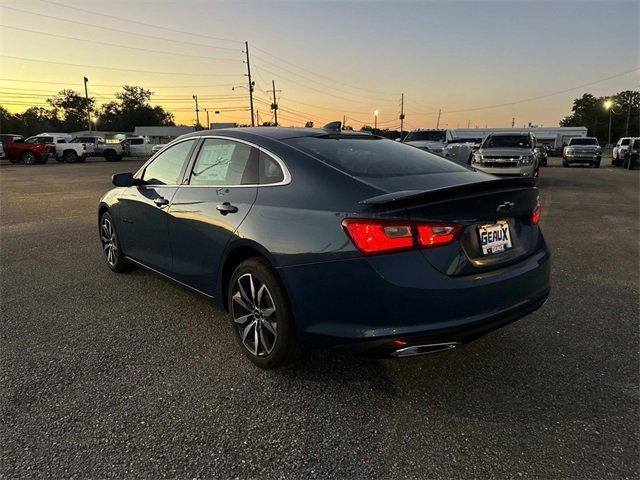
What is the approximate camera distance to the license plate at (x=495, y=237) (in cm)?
262

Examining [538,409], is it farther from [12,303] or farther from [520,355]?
[12,303]

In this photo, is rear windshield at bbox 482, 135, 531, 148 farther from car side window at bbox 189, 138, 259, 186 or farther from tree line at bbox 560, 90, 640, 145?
tree line at bbox 560, 90, 640, 145

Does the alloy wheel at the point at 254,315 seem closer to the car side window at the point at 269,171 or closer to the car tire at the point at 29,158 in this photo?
the car side window at the point at 269,171

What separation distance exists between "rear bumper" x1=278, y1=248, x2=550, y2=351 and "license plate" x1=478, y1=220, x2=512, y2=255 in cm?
13

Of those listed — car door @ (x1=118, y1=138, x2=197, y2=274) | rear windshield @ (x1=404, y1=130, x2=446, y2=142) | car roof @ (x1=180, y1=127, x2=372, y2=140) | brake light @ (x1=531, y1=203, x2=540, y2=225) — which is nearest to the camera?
brake light @ (x1=531, y1=203, x2=540, y2=225)

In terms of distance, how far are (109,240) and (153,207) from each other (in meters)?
1.55

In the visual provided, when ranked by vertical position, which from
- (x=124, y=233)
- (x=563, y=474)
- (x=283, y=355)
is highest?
(x=124, y=233)

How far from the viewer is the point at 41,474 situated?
2.16 metres

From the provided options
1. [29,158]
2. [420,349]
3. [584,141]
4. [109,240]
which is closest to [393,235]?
[420,349]

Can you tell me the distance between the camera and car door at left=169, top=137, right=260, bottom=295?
3236mm

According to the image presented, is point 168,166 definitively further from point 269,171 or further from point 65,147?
point 65,147

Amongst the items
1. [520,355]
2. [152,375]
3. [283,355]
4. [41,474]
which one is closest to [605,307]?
[520,355]

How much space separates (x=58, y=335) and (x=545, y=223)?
7.97 m

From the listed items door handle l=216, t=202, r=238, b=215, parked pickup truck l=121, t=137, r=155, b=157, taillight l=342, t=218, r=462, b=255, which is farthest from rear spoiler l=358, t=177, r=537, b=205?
parked pickup truck l=121, t=137, r=155, b=157
